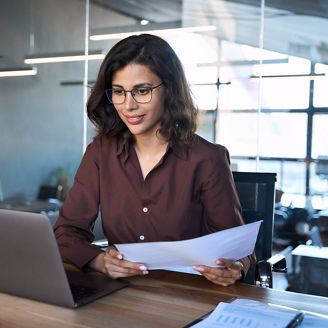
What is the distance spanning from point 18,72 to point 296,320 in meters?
4.29

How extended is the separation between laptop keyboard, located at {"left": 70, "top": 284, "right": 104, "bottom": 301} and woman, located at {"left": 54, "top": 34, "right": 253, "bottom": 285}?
1.06 ft

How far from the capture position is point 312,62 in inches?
140

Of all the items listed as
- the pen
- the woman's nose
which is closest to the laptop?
the pen

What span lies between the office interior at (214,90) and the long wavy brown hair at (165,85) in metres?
1.97

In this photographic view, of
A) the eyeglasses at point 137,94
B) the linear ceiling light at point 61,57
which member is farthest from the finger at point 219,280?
the linear ceiling light at point 61,57

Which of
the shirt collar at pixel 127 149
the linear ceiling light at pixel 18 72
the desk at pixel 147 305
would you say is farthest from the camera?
the linear ceiling light at pixel 18 72

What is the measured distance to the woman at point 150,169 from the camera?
1665 millimetres

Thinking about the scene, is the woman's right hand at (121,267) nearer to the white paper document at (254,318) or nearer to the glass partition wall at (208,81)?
the white paper document at (254,318)

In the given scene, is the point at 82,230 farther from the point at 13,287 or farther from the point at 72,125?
the point at 72,125

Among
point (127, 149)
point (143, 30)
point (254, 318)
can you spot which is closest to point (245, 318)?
point (254, 318)

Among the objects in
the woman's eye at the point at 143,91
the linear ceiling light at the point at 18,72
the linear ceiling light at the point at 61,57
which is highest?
the linear ceiling light at the point at 61,57

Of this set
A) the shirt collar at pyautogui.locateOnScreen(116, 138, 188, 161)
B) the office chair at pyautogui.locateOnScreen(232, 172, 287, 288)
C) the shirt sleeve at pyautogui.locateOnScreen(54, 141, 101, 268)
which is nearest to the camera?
the shirt sleeve at pyautogui.locateOnScreen(54, 141, 101, 268)

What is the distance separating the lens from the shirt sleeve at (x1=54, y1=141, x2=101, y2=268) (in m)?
1.47

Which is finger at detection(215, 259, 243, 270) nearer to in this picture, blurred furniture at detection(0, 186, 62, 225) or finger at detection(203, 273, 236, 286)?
finger at detection(203, 273, 236, 286)
